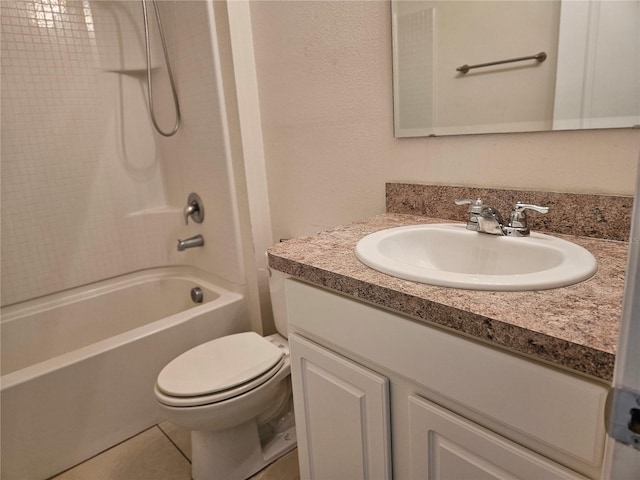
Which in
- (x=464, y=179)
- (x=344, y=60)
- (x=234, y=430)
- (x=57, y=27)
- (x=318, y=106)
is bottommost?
(x=234, y=430)

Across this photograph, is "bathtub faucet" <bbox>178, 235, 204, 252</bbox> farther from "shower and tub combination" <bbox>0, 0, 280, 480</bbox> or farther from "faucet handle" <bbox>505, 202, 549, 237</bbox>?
"faucet handle" <bbox>505, 202, 549, 237</bbox>

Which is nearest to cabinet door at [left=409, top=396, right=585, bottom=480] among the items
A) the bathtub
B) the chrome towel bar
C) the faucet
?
the faucet

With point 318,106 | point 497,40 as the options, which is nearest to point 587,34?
point 497,40

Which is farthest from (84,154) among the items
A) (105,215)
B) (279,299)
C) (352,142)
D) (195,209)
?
(352,142)

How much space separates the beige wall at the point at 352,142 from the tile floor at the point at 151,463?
90cm

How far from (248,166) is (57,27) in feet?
3.74

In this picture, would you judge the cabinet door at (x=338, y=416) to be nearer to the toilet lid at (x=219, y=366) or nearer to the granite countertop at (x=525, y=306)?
the granite countertop at (x=525, y=306)

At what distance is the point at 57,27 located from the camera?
1907 mm

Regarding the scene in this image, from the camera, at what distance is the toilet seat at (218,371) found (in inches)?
48.9

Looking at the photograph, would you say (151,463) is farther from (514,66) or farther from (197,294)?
(514,66)

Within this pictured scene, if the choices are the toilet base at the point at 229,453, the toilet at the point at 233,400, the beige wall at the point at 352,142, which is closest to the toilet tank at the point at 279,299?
the toilet at the point at 233,400

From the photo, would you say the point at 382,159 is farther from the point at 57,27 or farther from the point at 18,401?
the point at 57,27

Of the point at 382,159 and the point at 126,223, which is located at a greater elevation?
the point at 382,159

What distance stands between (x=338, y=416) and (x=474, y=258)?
49 cm
